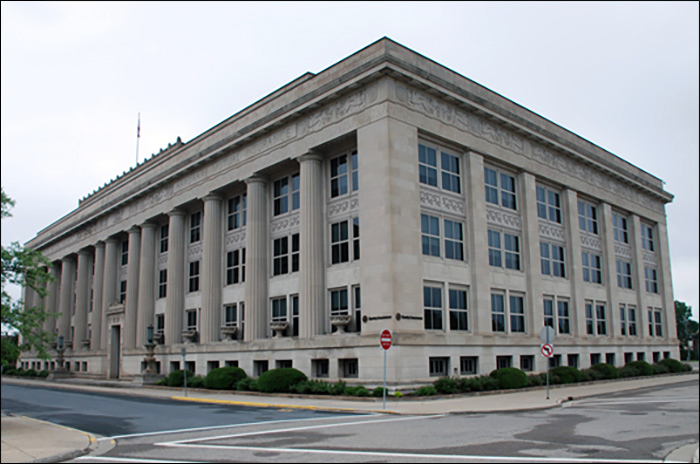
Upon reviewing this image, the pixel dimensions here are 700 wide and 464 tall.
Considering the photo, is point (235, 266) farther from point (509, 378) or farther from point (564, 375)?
point (564, 375)

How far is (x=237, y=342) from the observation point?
37.9 metres

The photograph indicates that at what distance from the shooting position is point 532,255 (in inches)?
1494

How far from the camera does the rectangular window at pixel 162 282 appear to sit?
162 feet

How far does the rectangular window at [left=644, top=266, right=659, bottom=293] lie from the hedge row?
35.3 feet

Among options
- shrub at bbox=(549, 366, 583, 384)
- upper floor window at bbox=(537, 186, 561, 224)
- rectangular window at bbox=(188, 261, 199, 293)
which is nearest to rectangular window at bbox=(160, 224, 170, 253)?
rectangular window at bbox=(188, 261, 199, 293)

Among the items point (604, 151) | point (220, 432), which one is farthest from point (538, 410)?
point (604, 151)

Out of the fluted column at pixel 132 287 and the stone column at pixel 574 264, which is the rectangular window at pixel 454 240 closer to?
the stone column at pixel 574 264

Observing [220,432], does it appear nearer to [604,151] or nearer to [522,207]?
[522,207]

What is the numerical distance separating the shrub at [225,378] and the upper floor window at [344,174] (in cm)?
1116

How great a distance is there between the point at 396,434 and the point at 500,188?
83.8 feet

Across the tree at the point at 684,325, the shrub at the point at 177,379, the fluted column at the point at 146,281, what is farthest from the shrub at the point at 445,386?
the tree at the point at 684,325

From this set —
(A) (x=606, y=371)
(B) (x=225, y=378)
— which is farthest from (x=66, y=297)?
(A) (x=606, y=371)

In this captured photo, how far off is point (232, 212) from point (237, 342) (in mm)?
9702

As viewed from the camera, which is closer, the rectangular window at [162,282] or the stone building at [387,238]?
the stone building at [387,238]
